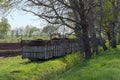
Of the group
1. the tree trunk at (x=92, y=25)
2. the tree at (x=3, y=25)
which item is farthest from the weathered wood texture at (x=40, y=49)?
the tree trunk at (x=92, y=25)

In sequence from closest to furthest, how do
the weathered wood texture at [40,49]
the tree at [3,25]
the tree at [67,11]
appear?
the tree at [67,11] < the weathered wood texture at [40,49] < the tree at [3,25]

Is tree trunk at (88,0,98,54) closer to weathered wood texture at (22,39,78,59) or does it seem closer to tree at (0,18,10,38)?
weathered wood texture at (22,39,78,59)

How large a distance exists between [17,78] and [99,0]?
7.63 metres

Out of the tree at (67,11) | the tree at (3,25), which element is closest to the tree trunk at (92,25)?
the tree at (67,11)

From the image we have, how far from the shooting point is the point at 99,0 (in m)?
21.8

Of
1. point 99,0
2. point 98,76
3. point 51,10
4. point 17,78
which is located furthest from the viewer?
point 99,0

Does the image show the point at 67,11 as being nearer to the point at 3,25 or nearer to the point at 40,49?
the point at 40,49

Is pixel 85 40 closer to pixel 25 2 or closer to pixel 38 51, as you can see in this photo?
pixel 25 2

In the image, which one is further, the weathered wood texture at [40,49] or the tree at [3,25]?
the tree at [3,25]

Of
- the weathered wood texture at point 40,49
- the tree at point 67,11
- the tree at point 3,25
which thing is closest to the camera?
the tree at point 67,11

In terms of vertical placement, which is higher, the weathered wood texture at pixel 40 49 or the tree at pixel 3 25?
the tree at pixel 3 25

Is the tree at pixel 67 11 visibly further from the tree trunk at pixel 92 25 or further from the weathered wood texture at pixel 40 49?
the weathered wood texture at pixel 40 49

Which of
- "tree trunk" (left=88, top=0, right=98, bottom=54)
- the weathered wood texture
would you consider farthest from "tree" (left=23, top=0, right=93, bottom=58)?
the weathered wood texture

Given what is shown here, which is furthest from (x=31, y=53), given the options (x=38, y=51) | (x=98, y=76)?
(x=98, y=76)
